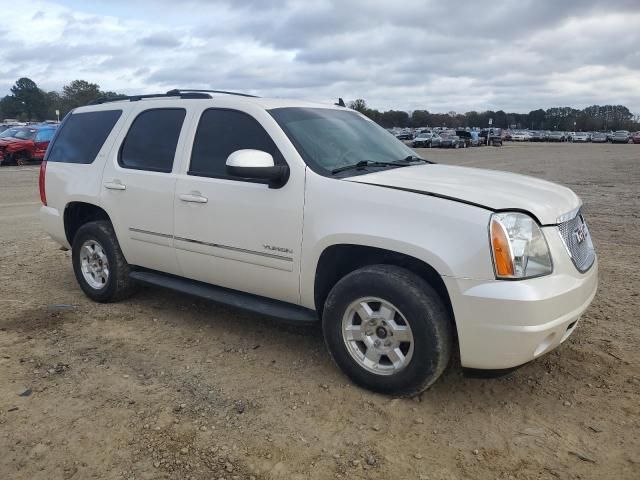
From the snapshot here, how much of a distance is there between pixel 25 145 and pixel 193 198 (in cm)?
2189

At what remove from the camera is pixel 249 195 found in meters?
4.06

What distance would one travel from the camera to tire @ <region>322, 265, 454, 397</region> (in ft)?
10.9

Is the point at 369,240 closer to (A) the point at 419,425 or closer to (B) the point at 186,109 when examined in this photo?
(A) the point at 419,425

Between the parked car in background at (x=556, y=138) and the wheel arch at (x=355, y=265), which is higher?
the wheel arch at (x=355, y=265)

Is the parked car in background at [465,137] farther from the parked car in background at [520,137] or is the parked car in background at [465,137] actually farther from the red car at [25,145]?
the red car at [25,145]

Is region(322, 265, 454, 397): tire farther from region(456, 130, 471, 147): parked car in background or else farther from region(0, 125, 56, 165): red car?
region(456, 130, 471, 147): parked car in background

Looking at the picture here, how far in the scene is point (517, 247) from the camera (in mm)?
3174

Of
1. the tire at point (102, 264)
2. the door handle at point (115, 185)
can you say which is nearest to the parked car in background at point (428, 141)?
the tire at point (102, 264)

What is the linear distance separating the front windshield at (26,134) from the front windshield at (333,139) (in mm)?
Answer: 22334

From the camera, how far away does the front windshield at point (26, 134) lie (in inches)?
922

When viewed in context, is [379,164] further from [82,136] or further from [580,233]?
[82,136]

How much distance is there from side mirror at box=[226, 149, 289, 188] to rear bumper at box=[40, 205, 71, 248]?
2803 millimetres

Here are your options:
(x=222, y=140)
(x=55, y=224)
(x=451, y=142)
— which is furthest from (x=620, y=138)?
(x=222, y=140)

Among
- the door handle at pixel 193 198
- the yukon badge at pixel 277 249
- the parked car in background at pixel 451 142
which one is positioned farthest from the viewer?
the parked car in background at pixel 451 142
